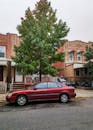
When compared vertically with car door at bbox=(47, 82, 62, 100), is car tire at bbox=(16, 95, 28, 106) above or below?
below

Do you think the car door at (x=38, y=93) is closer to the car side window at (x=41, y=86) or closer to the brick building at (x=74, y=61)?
the car side window at (x=41, y=86)

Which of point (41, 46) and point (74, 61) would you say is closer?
point (41, 46)

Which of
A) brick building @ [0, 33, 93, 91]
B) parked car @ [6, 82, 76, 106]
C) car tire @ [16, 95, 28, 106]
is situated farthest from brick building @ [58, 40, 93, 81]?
car tire @ [16, 95, 28, 106]

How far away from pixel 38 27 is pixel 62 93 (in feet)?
25.3

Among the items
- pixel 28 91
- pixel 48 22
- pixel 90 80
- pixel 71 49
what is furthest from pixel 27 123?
pixel 71 49

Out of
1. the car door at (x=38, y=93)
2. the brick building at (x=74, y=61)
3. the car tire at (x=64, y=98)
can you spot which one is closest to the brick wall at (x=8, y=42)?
the brick building at (x=74, y=61)

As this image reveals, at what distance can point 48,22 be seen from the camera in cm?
2620

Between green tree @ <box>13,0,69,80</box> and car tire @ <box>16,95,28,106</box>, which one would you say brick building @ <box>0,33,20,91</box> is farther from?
car tire @ <box>16,95,28,106</box>

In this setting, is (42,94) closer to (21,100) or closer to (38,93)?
(38,93)

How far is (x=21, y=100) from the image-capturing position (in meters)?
18.2

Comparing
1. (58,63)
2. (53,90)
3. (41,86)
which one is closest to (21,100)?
(41,86)

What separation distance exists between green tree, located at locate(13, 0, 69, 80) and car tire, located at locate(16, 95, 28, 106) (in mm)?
5061

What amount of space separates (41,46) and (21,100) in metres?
6.54

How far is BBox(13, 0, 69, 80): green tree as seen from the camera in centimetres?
2352
